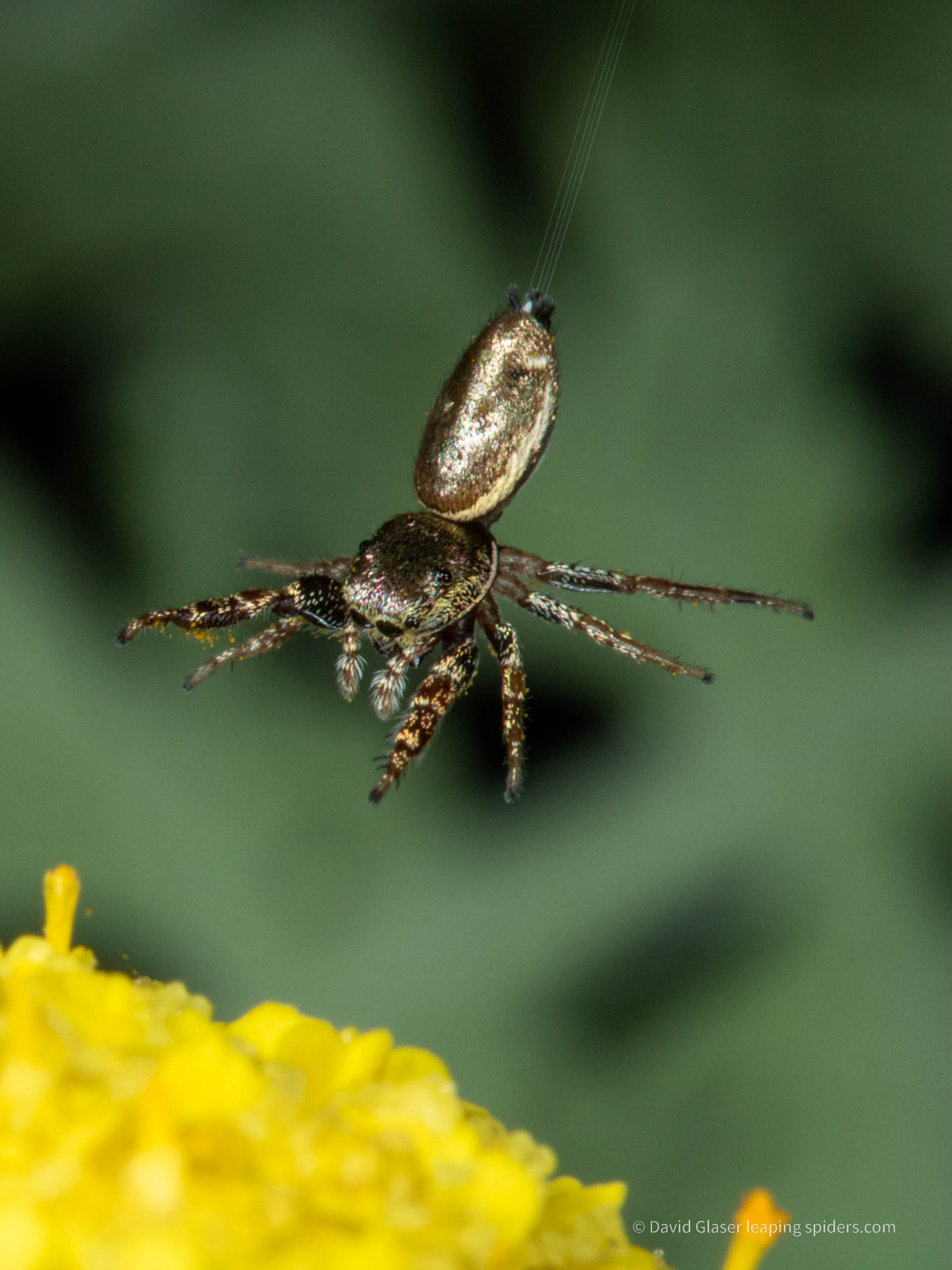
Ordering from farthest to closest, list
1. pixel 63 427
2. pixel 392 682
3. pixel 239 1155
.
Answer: pixel 63 427
pixel 392 682
pixel 239 1155

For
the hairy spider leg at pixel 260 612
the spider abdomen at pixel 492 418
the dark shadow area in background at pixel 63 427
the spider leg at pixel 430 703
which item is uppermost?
the dark shadow area in background at pixel 63 427

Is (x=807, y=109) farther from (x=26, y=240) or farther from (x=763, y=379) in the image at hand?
(x=26, y=240)

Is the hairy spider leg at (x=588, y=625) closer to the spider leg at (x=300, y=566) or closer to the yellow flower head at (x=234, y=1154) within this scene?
the spider leg at (x=300, y=566)

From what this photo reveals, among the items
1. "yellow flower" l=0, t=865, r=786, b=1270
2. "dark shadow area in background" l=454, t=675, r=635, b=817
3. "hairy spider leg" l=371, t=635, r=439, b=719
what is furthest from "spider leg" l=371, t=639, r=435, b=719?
"yellow flower" l=0, t=865, r=786, b=1270

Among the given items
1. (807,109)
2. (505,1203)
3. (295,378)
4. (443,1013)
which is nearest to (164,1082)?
(505,1203)

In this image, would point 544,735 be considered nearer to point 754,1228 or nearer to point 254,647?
point 254,647

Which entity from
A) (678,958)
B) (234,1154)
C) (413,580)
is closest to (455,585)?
(413,580)

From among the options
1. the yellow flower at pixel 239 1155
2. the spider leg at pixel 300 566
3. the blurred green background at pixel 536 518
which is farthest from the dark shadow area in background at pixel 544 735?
the yellow flower at pixel 239 1155
